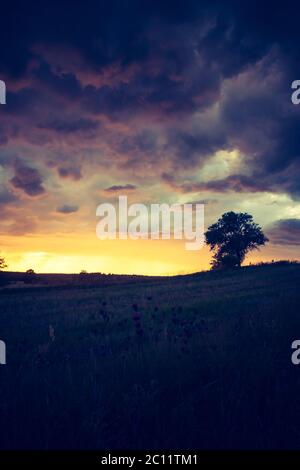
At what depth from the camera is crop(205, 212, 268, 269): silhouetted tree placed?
57250 mm

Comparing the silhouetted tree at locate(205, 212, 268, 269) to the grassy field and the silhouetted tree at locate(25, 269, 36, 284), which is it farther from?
the grassy field

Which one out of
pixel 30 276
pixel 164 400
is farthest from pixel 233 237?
pixel 164 400

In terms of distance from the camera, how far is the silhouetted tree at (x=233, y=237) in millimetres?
57250

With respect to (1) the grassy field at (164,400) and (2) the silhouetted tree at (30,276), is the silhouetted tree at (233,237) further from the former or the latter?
(1) the grassy field at (164,400)

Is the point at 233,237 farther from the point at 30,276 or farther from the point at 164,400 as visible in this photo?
the point at 164,400

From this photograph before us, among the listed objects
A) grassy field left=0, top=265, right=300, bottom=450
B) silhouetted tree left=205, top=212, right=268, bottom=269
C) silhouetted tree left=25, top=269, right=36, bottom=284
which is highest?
silhouetted tree left=205, top=212, right=268, bottom=269

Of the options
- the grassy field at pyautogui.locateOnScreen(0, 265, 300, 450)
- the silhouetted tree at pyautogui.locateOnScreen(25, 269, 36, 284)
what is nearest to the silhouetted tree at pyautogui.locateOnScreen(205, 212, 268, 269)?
the silhouetted tree at pyautogui.locateOnScreen(25, 269, 36, 284)

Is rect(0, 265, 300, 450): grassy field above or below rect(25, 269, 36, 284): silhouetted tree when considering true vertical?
below

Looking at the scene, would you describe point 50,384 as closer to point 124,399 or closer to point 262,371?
point 124,399

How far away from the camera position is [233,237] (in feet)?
187

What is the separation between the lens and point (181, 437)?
256cm

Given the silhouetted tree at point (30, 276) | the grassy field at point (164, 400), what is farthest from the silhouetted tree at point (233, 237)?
the grassy field at point (164, 400)
